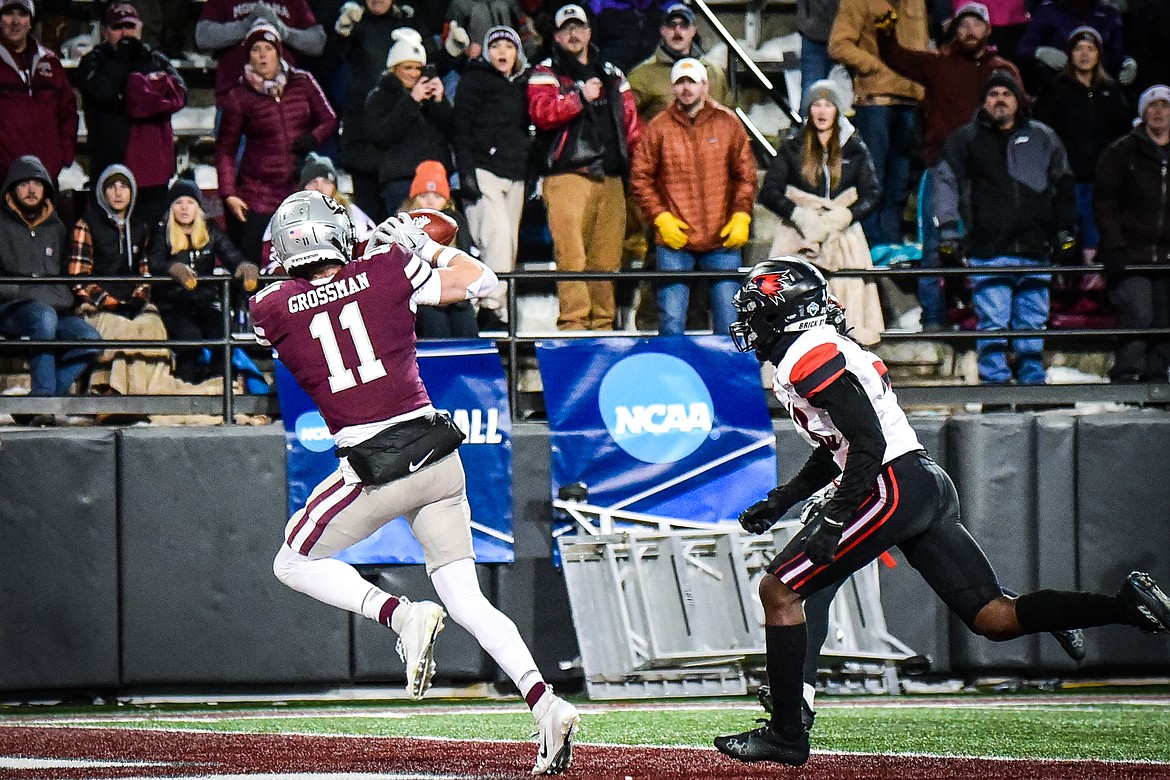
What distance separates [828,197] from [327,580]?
447 centimetres

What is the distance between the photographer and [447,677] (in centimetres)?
834

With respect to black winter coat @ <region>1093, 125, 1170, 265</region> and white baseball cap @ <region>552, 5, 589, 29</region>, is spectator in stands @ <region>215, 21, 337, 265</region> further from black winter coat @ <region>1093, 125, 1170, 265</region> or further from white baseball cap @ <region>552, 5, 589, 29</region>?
black winter coat @ <region>1093, 125, 1170, 265</region>

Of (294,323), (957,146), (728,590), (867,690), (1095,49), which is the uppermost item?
(1095,49)

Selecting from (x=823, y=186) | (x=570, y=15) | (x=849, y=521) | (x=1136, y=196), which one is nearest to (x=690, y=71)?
(x=570, y=15)

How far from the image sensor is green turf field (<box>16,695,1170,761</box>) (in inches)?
231

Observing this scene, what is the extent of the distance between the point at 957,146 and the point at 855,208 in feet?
2.70

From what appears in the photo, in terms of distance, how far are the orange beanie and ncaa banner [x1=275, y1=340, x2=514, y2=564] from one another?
0.87 metres

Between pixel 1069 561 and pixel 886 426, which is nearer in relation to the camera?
pixel 886 426

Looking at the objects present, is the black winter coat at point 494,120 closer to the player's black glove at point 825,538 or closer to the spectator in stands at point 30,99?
the spectator in stands at point 30,99

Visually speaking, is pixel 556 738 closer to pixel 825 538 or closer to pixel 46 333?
pixel 825 538

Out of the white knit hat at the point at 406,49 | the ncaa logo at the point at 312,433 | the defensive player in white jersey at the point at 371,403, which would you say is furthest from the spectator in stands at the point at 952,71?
the defensive player in white jersey at the point at 371,403

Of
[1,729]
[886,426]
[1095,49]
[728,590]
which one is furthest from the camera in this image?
[1095,49]

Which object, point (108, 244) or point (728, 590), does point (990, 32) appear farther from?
point (108, 244)

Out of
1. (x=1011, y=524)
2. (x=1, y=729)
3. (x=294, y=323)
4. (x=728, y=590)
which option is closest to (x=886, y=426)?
(x=294, y=323)
